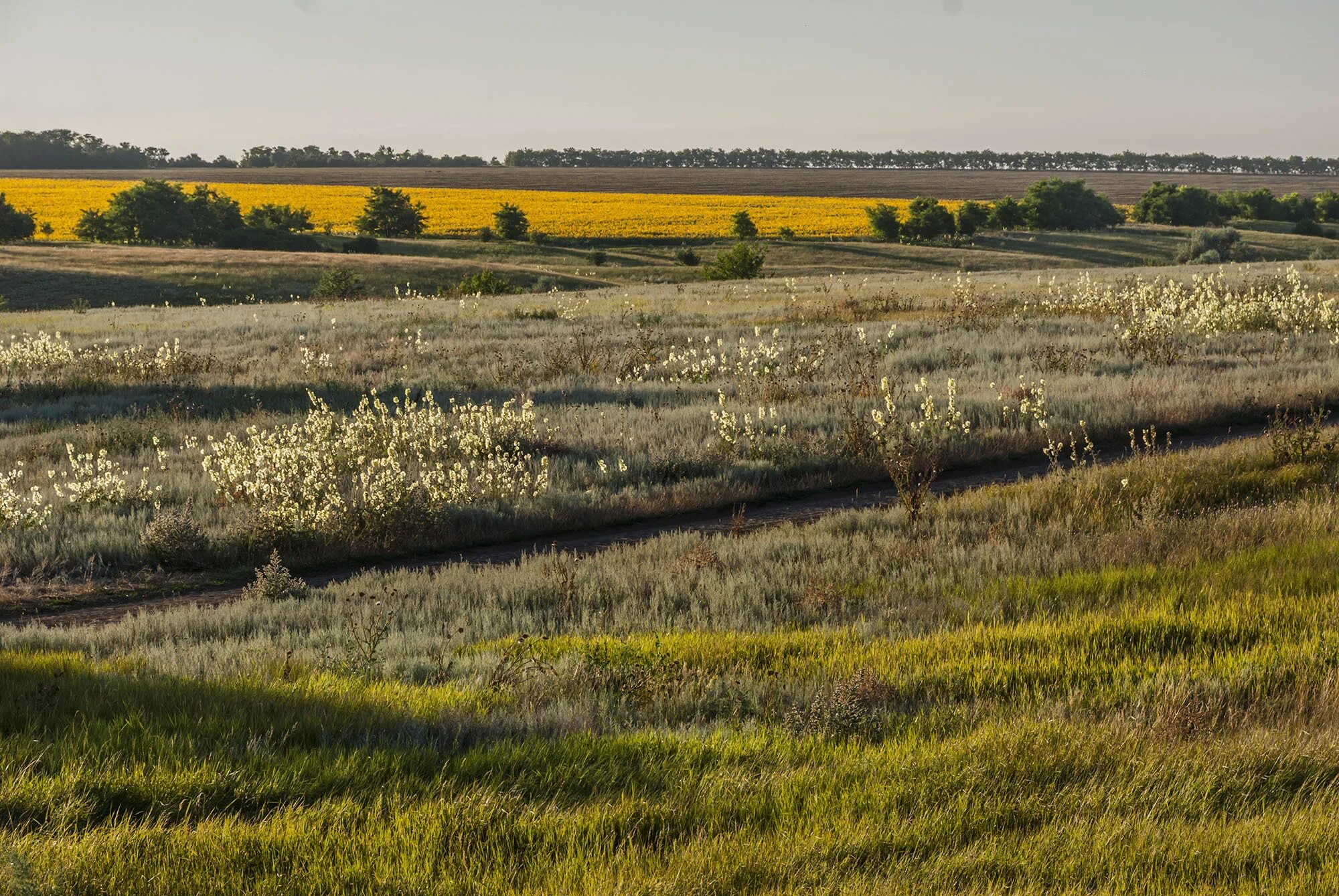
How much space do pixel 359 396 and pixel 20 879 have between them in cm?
1524

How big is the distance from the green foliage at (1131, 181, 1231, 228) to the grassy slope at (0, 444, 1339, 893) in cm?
9032

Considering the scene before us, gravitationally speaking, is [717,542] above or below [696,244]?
below

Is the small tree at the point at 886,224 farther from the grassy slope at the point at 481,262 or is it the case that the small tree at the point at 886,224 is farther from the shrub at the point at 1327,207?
the shrub at the point at 1327,207

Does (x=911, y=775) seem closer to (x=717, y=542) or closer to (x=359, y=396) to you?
(x=717, y=542)

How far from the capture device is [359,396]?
58.5 feet

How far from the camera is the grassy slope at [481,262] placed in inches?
1753

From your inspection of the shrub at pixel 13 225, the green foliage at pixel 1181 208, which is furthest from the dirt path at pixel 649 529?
the green foliage at pixel 1181 208

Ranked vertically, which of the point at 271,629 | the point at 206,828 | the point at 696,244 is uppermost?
the point at 696,244

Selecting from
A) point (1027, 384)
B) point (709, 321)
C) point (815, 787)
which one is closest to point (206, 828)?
point (815, 787)

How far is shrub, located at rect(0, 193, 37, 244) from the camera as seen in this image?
6062 centimetres

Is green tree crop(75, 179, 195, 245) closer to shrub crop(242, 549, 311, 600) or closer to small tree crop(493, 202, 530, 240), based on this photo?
small tree crop(493, 202, 530, 240)

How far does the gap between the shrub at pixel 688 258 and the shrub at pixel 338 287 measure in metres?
20.8

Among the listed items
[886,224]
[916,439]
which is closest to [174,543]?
[916,439]

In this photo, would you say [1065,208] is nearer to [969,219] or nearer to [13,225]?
[969,219]
